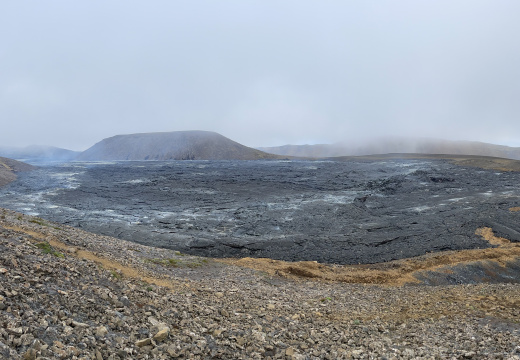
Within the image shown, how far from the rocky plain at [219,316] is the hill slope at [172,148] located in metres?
95.6

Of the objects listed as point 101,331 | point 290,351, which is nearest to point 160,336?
→ point 101,331

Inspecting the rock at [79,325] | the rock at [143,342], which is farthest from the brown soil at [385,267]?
the rock at [79,325]

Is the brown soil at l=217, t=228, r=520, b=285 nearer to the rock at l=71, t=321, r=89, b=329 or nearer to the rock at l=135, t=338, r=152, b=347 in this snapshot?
the rock at l=135, t=338, r=152, b=347

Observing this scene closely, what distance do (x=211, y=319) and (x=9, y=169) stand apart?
65316 millimetres

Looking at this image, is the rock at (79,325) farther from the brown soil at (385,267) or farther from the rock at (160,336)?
the brown soil at (385,267)

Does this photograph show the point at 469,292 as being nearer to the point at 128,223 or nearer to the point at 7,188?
the point at 128,223

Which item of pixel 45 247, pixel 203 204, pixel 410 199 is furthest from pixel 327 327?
pixel 410 199

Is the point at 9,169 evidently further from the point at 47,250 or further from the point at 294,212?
the point at 47,250

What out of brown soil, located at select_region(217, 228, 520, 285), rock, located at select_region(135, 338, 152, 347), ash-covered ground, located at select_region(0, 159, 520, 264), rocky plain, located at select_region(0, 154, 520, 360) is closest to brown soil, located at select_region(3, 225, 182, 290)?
rocky plain, located at select_region(0, 154, 520, 360)

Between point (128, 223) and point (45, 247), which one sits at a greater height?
point (45, 247)

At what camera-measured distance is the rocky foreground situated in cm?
437

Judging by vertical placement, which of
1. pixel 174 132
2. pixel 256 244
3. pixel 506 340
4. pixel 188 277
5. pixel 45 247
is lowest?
pixel 256 244

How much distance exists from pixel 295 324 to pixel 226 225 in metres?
16.9

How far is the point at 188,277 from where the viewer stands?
10.4m
